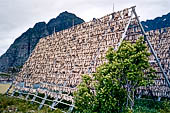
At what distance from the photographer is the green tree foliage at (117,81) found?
9367 millimetres

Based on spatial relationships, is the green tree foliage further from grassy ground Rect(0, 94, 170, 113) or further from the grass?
the grass

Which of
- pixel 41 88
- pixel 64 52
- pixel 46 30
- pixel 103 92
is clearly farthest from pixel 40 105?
pixel 46 30

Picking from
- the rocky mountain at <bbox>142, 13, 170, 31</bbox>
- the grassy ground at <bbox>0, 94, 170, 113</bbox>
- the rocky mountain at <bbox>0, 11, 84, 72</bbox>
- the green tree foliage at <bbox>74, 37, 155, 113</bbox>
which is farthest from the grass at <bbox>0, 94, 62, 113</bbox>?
the rocky mountain at <bbox>0, 11, 84, 72</bbox>

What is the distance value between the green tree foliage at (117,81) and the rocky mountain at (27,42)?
106 metres

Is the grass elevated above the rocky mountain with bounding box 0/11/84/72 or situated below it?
below

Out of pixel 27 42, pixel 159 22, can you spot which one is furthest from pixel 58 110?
pixel 27 42

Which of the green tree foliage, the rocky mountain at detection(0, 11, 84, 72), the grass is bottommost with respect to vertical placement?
the grass

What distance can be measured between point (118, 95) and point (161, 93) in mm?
6472

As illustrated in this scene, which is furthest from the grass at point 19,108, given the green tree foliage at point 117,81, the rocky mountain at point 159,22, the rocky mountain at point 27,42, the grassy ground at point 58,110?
the rocky mountain at point 27,42

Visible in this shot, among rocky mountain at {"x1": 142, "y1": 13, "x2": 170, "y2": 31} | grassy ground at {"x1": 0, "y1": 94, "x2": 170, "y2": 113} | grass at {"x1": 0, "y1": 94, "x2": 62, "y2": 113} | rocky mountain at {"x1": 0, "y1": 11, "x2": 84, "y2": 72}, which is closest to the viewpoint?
grassy ground at {"x1": 0, "y1": 94, "x2": 170, "y2": 113}

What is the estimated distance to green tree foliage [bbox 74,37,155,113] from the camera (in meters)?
9.37

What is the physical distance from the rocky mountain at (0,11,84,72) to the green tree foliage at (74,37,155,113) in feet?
347

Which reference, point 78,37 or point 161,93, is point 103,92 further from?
point 78,37

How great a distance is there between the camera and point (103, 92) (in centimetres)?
943
